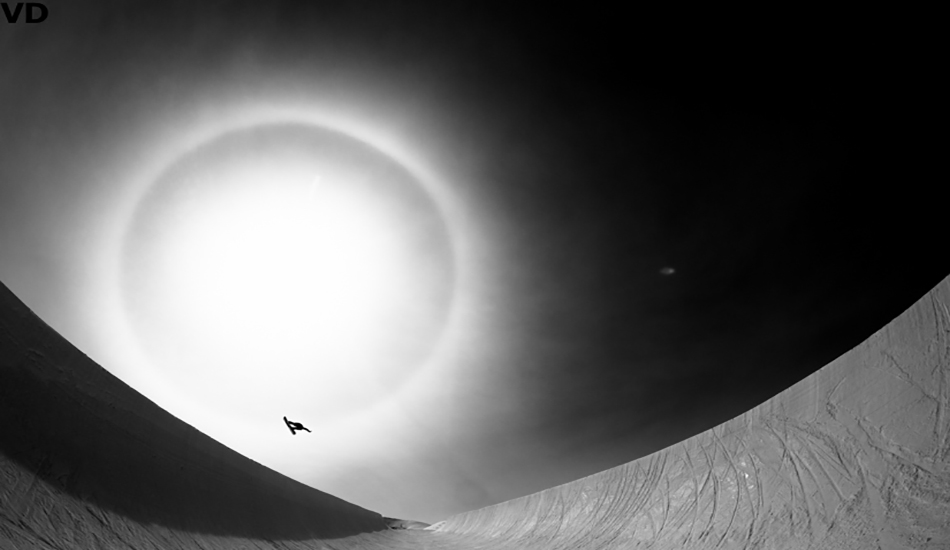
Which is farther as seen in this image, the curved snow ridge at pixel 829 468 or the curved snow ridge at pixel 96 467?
the curved snow ridge at pixel 829 468

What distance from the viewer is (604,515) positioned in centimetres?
632

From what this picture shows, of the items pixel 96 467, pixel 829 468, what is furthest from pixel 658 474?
pixel 96 467

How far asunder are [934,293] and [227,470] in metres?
6.49

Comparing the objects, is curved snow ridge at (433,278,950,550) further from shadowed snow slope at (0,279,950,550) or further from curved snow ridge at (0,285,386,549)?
curved snow ridge at (0,285,386,549)

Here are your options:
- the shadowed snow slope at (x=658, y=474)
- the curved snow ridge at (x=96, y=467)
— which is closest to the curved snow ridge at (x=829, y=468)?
the shadowed snow slope at (x=658, y=474)

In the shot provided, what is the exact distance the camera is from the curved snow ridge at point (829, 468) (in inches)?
142

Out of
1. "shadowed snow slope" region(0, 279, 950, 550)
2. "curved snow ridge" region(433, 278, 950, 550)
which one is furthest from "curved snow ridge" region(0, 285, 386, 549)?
"curved snow ridge" region(433, 278, 950, 550)

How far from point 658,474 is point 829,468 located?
2149 millimetres

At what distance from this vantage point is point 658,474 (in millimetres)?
6055

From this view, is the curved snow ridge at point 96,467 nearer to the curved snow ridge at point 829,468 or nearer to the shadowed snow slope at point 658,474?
the shadowed snow slope at point 658,474

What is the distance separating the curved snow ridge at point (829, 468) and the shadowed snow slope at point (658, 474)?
12 millimetres

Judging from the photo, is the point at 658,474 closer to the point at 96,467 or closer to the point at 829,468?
the point at 829,468

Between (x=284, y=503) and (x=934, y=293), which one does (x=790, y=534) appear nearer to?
(x=934, y=293)

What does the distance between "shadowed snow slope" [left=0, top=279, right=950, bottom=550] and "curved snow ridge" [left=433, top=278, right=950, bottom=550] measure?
1 centimetres
